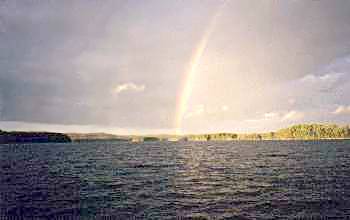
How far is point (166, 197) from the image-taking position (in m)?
37.3

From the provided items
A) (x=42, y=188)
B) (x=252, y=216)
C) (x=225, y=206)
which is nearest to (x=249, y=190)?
(x=225, y=206)

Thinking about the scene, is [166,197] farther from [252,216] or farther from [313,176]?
[313,176]

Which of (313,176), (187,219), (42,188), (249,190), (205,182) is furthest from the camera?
(313,176)

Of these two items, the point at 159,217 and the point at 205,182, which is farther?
the point at 205,182

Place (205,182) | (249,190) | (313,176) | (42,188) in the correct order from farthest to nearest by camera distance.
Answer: (313,176)
(205,182)
(42,188)
(249,190)

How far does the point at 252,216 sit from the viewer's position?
93.3ft

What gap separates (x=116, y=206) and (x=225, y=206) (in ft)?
33.8

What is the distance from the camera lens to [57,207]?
32.9m

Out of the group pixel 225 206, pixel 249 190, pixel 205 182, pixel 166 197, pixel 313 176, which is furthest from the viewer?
pixel 313 176

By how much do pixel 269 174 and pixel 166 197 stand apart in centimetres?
2594

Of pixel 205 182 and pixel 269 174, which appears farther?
pixel 269 174

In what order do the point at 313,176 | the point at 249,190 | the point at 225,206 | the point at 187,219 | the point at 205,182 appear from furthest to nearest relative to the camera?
the point at 313,176 < the point at 205,182 < the point at 249,190 < the point at 225,206 < the point at 187,219

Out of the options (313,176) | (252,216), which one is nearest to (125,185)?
(252,216)

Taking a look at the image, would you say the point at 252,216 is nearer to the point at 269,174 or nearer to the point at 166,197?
the point at 166,197
